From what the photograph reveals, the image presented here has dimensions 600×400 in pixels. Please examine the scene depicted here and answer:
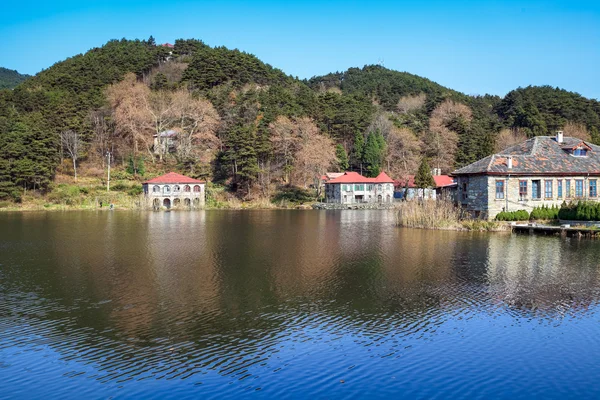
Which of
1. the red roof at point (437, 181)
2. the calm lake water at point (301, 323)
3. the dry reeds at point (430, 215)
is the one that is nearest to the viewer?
the calm lake water at point (301, 323)

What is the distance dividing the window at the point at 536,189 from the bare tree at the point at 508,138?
45.8m

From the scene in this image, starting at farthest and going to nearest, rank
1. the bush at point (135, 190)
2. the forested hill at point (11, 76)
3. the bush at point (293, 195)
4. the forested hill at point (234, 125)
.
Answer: the forested hill at point (11, 76) → the bush at point (293, 195) → the forested hill at point (234, 125) → the bush at point (135, 190)

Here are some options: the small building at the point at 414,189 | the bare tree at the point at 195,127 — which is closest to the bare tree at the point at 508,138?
the small building at the point at 414,189

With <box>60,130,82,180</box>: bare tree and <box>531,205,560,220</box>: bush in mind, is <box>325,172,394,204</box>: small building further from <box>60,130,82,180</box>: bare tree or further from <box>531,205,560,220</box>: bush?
<box>531,205,560,220</box>: bush

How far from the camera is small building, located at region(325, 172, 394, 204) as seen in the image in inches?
2852

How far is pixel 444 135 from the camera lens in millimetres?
88562

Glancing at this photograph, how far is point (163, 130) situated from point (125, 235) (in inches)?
1988

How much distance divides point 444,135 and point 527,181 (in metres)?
52.1

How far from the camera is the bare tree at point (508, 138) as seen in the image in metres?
82.8

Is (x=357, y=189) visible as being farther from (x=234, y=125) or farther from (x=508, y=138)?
(x=508, y=138)

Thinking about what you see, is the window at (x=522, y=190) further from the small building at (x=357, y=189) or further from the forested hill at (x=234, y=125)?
the small building at (x=357, y=189)

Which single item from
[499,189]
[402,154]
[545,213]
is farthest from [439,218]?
[402,154]

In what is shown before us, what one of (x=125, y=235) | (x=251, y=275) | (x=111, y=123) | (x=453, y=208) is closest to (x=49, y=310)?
(x=251, y=275)

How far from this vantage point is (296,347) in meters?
12.5
